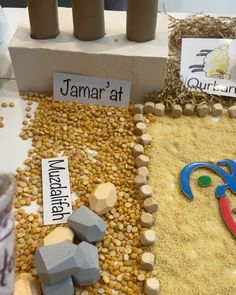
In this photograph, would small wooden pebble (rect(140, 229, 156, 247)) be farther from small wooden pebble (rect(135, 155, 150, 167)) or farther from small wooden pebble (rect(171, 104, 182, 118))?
small wooden pebble (rect(171, 104, 182, 118))

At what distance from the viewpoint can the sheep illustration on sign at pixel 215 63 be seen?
117 centimetres

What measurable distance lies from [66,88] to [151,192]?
1.22 ft

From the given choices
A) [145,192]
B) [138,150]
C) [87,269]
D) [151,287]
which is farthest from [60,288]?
[138,150]

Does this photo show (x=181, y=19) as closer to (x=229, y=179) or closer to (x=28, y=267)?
(x=229, y=179)

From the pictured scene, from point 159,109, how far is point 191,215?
0.30 metres

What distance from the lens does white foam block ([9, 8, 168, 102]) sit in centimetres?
106

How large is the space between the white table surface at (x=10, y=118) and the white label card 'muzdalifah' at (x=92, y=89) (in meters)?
0.11

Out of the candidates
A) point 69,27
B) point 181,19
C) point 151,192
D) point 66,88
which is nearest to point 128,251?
point 151,192

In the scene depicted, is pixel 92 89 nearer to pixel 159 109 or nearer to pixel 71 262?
pixel 159 109

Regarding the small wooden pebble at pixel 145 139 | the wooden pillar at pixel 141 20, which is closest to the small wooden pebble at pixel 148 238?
the small wooden pebble at pixel 145 139

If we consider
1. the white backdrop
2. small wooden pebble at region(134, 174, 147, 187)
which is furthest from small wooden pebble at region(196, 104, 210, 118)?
the white backdrop

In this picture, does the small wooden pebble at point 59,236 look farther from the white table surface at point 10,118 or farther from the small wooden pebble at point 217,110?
the small wooden pebble at point 217,110

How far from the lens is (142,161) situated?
99 cm

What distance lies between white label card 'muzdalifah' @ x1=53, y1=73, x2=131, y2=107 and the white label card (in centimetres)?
17
